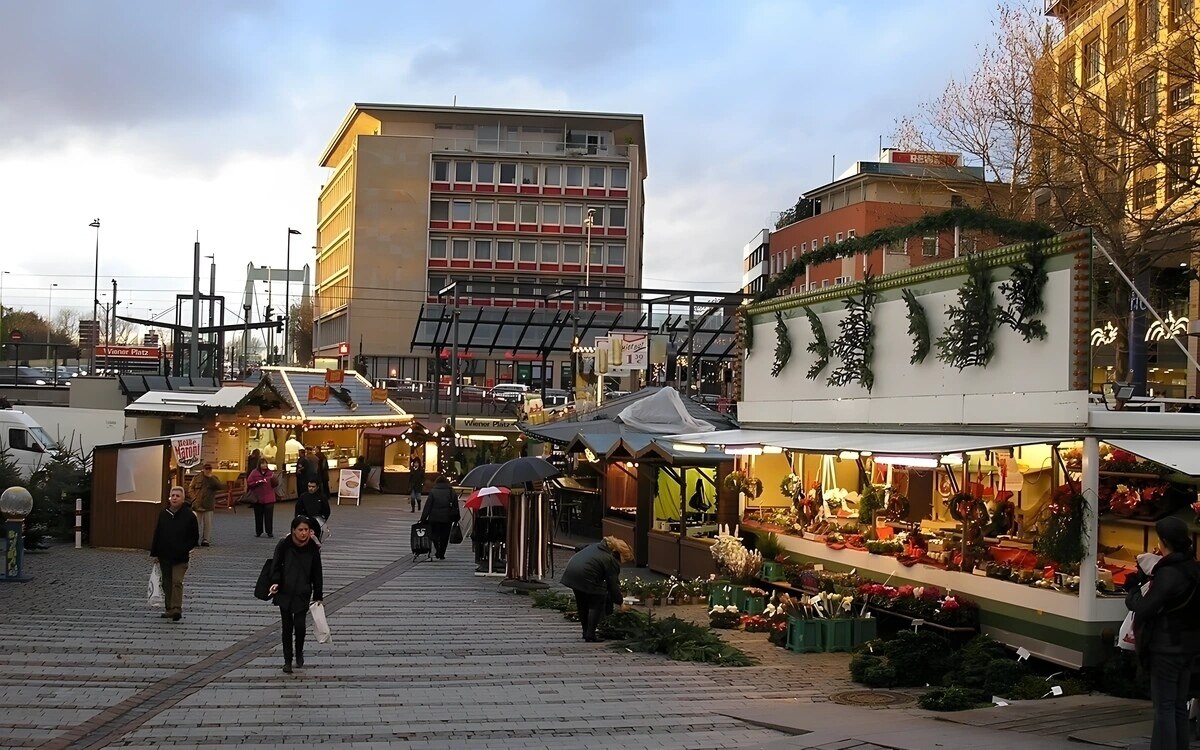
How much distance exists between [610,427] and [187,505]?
39.3 ft

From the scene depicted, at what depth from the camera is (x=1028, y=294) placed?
13344 millimetres

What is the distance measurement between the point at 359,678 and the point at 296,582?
1162 millimetres

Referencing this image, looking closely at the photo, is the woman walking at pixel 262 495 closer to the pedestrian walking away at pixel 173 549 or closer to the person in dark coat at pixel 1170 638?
the pedestrian walking away at pixel 173 549

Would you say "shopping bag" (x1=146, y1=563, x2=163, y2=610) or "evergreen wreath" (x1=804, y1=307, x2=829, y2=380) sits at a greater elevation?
"evergreen wreath" (x1=804, y1=307, x2=829, y2=380)

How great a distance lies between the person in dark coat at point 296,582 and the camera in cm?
1208

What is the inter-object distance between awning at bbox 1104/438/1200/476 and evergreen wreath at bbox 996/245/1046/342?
64.1 inches

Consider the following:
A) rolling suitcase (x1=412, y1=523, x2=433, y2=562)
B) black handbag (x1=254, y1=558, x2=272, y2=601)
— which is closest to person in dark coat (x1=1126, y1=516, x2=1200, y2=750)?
black handbag (x1=254, y1=558, x2=272, y2=601)

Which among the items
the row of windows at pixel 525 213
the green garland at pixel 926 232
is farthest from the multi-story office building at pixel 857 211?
the green garland at pixel 926 232

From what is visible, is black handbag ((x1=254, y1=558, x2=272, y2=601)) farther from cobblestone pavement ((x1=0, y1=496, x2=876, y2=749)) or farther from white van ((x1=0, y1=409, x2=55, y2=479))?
white van ((x1=0, y1=409, x2=55, y2=479))

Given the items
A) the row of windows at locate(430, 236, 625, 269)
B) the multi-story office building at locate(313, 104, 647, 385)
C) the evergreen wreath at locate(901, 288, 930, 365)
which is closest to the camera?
the evergreen wreath at locate(901, 288, 930, 365)

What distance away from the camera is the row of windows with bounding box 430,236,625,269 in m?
90.0

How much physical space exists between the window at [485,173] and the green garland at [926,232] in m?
69.4

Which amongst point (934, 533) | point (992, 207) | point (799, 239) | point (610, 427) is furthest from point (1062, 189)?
point (799, 239)

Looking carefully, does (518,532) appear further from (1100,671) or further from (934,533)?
(1100,671)
